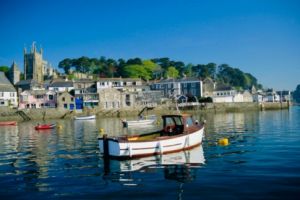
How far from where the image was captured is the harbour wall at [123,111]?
280 ft

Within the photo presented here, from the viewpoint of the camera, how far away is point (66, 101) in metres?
94.6

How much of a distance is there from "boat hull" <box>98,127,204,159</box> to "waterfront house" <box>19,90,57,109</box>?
78828 mm

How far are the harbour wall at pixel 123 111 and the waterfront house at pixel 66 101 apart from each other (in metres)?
4.40

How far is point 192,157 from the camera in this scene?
23.1 m

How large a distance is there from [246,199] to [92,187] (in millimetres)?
7195

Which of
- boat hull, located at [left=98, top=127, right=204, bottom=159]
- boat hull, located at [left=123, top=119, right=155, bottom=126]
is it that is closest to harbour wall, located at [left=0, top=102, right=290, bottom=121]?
boat hull, located at [left=123, top=119, right=155, bottom=126]

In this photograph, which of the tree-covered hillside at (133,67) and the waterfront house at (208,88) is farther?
the tree-covered hillside at (133,67)

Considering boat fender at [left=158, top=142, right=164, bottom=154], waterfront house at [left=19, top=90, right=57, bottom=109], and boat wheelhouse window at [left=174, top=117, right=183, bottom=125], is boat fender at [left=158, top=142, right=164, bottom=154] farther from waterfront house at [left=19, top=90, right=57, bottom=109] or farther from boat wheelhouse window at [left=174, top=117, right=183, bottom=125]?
waterfront house at [left=19, top=90, right=57, bottom=109]

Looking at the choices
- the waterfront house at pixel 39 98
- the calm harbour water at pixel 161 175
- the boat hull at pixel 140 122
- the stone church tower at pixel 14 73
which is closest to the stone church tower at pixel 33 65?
the stone church tower at pixel 14 73

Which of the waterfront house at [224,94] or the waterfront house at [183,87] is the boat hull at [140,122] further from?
the waterfront house at [224,94]

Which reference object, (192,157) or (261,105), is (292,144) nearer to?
(192,157)

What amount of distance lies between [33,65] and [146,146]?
115485mm

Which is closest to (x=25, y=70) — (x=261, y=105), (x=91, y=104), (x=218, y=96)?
(x=91, y=104)

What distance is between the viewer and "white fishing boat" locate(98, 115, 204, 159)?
2208 centimetres
